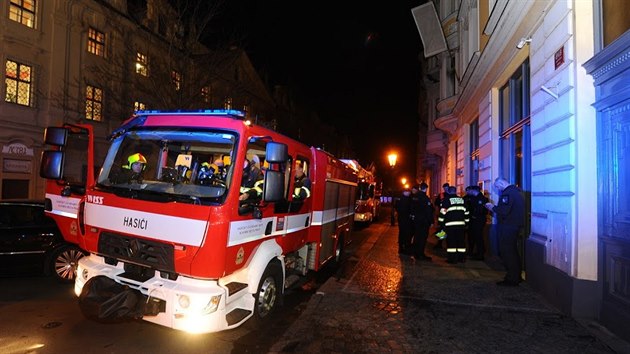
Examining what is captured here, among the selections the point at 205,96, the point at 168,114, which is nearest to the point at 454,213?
the point at 168,114

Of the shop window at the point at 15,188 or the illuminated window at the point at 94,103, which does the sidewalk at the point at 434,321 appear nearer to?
the shop window at the point at 15,188

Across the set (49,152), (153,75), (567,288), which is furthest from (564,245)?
(153,75)

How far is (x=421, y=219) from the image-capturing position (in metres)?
9.32

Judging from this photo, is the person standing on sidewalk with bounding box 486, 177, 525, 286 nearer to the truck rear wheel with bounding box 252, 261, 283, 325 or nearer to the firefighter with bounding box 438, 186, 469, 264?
the firefighter with bounding box 438, 186, 469, 264

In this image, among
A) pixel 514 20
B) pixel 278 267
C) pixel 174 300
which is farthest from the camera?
pixel 514 20

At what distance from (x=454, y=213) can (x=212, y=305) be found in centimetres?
644

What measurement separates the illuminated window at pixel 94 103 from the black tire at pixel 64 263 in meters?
13.2

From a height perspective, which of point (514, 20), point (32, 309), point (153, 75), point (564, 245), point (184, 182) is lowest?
point (32, 309)

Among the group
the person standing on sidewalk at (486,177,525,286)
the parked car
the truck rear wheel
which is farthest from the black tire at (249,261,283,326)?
the parked car

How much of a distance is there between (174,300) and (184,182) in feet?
4.01

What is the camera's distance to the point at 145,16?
64.9ft

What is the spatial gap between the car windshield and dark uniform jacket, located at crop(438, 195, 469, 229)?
Answer: 20.0 feet

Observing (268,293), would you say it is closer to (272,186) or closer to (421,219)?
(272,186)

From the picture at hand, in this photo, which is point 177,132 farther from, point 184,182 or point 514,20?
point 514,20
